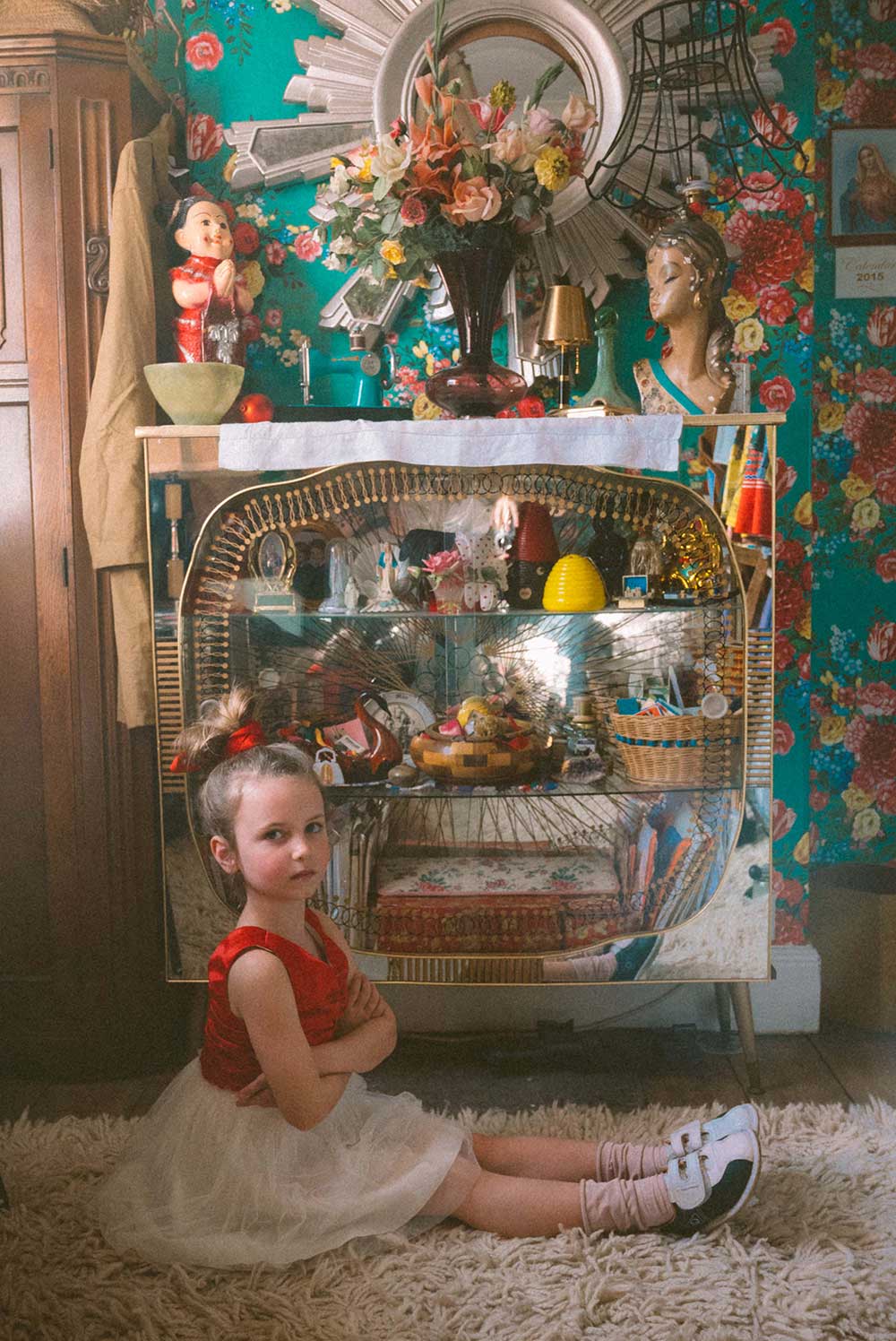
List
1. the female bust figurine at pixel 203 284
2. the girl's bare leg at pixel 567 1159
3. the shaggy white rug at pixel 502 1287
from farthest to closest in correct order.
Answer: the female bust figurine at pixel 203 284 → the girl's bare leg at pixel 567 1159 → the shaggy white rug at pixel 502 1287

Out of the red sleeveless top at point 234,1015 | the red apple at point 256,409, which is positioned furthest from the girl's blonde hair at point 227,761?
the red apple at point 256,409

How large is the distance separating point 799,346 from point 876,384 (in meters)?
0.20

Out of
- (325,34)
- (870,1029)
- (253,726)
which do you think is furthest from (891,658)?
(325,34)

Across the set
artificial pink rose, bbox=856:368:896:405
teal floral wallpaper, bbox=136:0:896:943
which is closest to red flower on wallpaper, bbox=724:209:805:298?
teal floral wallpaper, bbox=136:0:896:943

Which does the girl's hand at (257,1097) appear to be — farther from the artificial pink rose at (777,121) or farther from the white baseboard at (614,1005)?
the artificial pink rose at (777,121)

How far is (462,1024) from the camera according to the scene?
7.89 feet

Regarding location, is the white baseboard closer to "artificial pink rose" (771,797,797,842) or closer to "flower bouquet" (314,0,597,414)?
"artificial pink rose" (771,797,797,842)

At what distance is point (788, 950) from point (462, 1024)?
70cm

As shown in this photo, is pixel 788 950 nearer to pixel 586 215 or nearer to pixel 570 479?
pixel 570 479

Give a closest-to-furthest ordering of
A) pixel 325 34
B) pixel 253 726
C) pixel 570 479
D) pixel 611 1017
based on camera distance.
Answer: pixel 253 726 < pixel 570 479 < pixel 325 34 < pixel 611 1017

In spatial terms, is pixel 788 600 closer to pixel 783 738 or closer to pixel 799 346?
pixel 783 738

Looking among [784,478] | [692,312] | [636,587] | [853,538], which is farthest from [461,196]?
[853,538]

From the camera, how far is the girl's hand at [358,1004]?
180cm

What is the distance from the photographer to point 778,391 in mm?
2336
